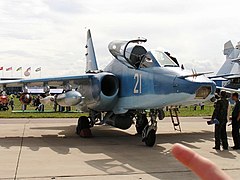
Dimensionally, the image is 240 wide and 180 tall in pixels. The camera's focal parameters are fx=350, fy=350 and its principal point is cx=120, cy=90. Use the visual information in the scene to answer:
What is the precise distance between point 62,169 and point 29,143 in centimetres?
400

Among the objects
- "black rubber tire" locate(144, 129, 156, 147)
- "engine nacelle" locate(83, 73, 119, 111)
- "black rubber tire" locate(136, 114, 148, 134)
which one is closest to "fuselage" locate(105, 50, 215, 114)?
"engine nacelle" locate(83, 73, 119, 111)

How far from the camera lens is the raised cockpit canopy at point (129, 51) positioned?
33.9 feet

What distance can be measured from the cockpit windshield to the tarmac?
7.62ft

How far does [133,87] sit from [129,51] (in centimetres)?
110

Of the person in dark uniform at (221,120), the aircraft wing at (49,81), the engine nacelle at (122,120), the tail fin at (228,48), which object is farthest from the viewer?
the tail fin at (228,48)

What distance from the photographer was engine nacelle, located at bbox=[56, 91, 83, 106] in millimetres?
10688

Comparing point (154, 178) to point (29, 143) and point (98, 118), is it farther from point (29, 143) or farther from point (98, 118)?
point (98, 118)

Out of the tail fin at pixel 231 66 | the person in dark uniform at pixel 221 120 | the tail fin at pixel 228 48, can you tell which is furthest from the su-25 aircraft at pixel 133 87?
the tail fin at pixel 228 48

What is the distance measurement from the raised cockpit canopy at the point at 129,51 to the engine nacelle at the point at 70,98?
1.77 m

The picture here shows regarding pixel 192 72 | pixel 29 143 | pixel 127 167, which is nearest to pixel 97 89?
pixel 29 143

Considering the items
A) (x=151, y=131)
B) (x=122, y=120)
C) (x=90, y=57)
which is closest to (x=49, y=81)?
(x=122, y=120)

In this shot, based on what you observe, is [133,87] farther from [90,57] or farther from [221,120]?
[90,57]

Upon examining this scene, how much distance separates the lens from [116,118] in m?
11.6

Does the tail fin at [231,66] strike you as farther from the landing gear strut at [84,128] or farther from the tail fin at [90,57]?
the landing gear strut at [84,128]
